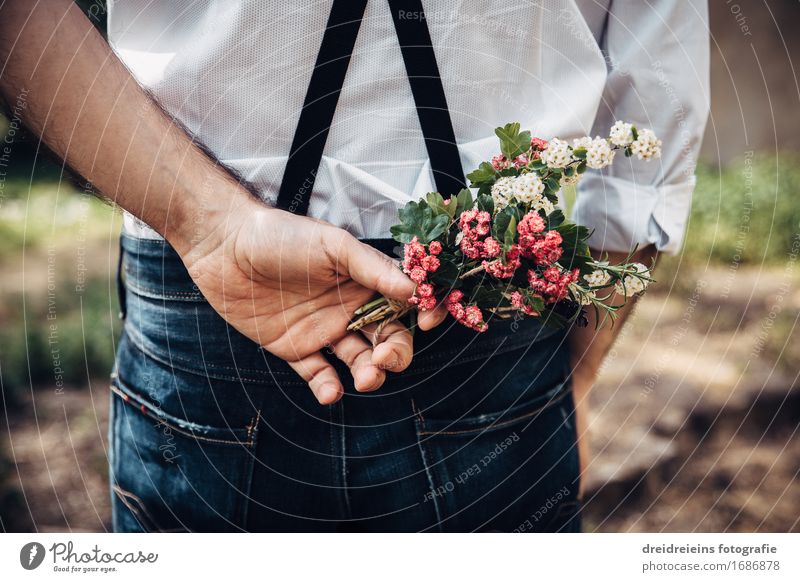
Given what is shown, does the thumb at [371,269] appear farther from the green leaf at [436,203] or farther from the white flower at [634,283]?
the white flower at [634,283]

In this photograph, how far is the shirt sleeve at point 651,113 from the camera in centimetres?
101

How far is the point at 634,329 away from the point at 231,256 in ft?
10.3

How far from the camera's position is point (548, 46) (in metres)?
0.91

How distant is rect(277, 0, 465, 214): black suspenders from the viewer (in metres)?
0.80

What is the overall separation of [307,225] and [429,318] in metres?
0.20

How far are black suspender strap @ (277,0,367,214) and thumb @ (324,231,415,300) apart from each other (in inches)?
4.6

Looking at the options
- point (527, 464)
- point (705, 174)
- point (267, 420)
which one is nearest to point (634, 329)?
point (705, 174)

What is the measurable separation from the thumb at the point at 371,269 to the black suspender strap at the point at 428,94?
163 mm

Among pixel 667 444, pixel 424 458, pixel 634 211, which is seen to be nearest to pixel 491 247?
pixel 424 458

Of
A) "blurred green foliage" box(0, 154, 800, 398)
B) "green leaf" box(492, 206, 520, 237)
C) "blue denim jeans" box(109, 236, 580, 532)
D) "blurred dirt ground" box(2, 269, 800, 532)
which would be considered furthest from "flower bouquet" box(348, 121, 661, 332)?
"blurred green foliage" box(0, 154, 800, 398)

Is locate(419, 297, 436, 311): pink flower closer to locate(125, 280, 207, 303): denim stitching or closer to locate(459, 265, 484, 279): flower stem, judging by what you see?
locate(459, 265, 484, 279): flower stem

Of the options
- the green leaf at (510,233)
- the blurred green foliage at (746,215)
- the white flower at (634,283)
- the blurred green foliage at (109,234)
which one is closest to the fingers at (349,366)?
the green leaf at (510,233)

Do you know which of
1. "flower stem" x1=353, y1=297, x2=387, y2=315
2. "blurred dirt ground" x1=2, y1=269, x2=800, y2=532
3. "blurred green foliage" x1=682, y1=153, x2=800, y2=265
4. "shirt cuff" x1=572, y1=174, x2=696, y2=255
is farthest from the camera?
"blurred green foliage" x1=682, y1=153, x2=800, y2=265

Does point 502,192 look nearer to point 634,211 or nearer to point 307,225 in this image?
point 307,225
